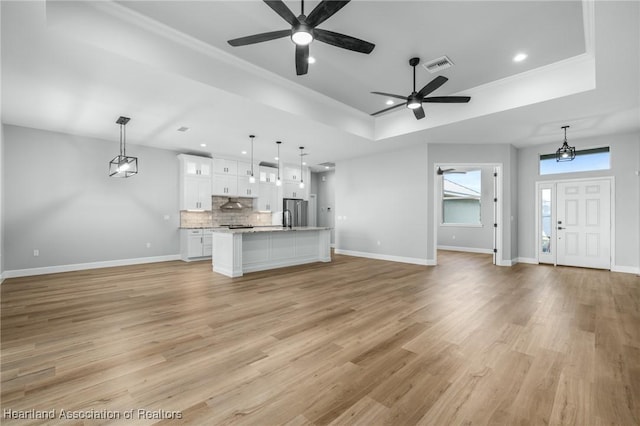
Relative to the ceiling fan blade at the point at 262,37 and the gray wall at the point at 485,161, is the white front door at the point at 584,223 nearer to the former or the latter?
the gray wall at the point at 485,161

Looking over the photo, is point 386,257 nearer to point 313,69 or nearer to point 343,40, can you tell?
point 313,69

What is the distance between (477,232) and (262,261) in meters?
7.40

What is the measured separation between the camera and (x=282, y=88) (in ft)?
15.1

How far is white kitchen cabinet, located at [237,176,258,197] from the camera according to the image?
28.9ft

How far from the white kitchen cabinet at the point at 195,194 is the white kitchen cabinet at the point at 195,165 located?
14cm

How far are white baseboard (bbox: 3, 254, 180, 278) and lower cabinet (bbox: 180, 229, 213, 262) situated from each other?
50 centimetres

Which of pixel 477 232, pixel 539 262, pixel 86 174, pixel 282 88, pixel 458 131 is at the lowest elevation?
pixel 539 262

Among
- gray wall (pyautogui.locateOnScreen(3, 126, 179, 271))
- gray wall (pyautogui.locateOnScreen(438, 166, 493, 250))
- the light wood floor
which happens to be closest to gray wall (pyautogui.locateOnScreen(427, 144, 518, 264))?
the light wood floor

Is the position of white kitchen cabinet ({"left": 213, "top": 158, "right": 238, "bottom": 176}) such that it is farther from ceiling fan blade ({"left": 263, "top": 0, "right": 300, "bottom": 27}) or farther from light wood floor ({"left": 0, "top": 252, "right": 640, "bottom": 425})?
ceiling fan blade ({"left": 263, "top": 0, "right": 300, "bottom": 27})

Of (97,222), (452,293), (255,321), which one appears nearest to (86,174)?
(97,222)

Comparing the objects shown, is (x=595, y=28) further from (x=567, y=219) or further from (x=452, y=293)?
(x=567, y=219)

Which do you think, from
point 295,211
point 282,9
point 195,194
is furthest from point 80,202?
point 282,9

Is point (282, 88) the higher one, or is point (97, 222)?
point (282, 88)

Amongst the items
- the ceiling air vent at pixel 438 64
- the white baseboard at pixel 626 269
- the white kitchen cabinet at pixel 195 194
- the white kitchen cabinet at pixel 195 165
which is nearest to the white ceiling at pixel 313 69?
the ceiling air vent at pixel 438 64
